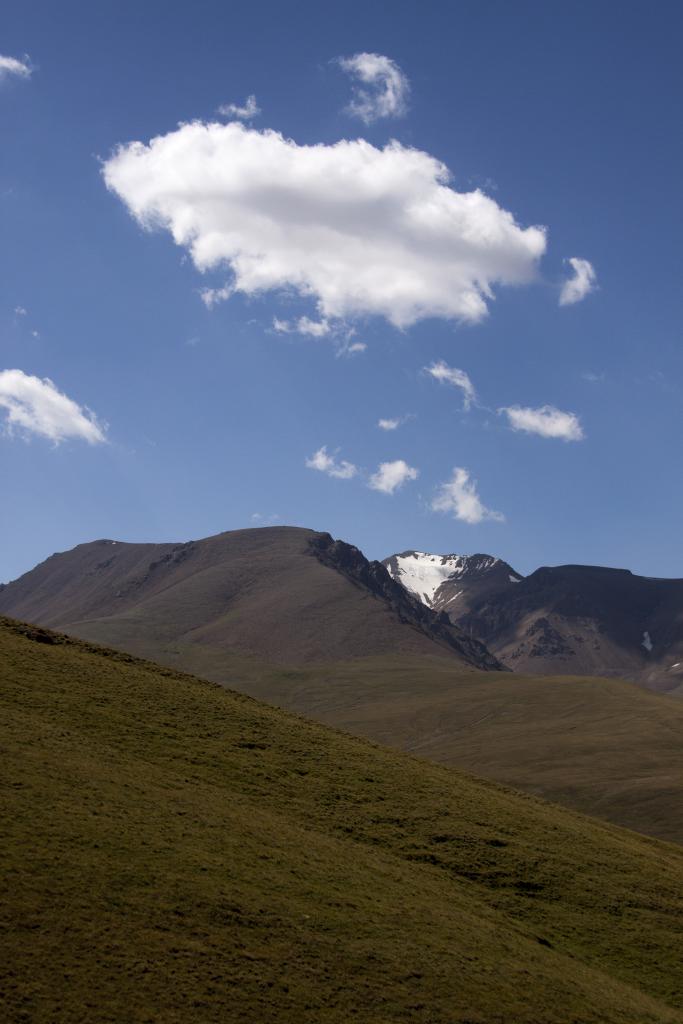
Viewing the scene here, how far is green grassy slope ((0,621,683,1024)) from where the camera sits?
38.1 meters

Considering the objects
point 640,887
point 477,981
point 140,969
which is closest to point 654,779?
point 640,887

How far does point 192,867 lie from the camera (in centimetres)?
4622

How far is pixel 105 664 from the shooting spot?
7969 centimetres

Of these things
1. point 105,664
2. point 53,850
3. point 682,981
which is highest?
point 105,664

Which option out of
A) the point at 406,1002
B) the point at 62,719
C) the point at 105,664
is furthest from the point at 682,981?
the point at 105,664

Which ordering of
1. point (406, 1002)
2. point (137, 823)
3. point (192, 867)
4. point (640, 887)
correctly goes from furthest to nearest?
point (640, 887) → point (137, 823) → point (192, 867) → point (406, 1002)

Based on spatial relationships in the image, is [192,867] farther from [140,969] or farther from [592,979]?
[592,979]

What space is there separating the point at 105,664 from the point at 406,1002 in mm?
45247

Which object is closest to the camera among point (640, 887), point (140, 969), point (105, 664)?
point (140, 969)

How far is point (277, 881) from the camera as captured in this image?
156 ft

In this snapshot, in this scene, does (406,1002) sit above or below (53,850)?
below

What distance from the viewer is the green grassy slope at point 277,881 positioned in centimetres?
3812

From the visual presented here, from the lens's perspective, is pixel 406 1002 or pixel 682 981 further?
pixel 682 981

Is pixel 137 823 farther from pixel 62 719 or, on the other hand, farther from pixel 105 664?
pixel 105 664
